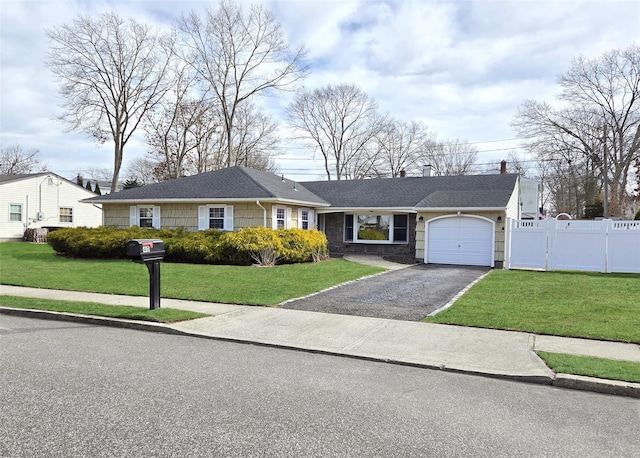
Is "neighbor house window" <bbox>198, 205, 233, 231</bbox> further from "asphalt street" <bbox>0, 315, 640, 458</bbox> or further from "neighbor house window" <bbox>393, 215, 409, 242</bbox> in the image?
"asphalt street" <bbox>0, 315, 640, 458</bbox>

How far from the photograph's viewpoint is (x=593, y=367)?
560 centimetres

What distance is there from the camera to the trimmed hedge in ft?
57.7

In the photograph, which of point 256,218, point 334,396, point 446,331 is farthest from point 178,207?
point 334,396

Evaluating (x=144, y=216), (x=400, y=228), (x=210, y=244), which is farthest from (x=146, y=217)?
(x=400, y=228)

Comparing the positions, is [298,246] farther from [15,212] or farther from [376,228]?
[15,212]

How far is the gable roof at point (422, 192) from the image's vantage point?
65.6 ft

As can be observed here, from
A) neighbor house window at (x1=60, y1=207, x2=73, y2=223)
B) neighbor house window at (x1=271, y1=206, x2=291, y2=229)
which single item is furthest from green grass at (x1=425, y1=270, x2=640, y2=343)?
neighbor house window at (x1=60, y1=207, x2=73, y2=223)

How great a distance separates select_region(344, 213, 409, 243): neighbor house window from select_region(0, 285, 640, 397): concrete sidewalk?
14.5m

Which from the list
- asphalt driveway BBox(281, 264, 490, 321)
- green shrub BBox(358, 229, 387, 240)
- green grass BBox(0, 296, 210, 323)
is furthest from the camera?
green shrub BBox(358, 229, 387, 240)

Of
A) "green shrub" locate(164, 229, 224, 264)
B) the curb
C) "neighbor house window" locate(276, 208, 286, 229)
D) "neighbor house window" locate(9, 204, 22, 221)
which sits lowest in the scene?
the curb

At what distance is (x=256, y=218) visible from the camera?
20156 millimetres

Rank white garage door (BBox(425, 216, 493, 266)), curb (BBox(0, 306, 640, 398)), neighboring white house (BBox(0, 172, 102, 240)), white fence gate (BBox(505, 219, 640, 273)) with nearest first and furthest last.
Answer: curb (BBox(0, 306, 640, 398)) < white fence gate (BBox(505, 219, 640, 273)) < white garage door (BBox(425, 216, 493, 266)) < neighboring white house (BBox(0, 172, 102, 240))

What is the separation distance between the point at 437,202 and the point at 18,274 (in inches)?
627

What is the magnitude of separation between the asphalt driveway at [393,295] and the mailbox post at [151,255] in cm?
266
